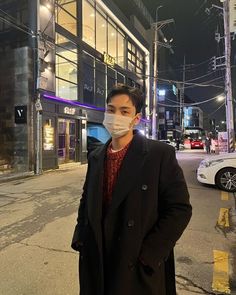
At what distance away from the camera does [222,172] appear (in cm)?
907

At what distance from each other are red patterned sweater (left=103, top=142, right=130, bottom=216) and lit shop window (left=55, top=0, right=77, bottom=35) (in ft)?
52.8

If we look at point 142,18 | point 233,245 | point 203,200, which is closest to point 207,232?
point 233,245

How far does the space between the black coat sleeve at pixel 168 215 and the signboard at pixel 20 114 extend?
13261 millimetres

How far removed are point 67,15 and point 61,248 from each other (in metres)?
16.3

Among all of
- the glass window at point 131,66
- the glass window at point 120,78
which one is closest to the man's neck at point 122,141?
the glass window at point 120,78

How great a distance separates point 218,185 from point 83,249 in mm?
7808

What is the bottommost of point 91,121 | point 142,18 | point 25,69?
point 91,121

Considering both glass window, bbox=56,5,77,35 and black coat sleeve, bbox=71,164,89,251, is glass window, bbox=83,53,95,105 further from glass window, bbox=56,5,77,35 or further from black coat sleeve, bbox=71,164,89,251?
black coat sleeve, bbox=71,164,89,251

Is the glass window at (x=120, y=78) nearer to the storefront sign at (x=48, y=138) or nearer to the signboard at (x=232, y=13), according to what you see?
the storefront sign at (x=48, y=138)

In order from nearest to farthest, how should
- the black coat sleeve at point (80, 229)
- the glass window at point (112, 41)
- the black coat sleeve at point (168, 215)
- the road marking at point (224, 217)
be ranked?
the black coat sleeve at point (168, 215) → the black coat sleeve at point (80, 229) → the road marking at point (224, 217) → the glass window at point (112, 41)

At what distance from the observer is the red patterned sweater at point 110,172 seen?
2.09 meters

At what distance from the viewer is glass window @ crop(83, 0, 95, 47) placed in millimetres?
19906

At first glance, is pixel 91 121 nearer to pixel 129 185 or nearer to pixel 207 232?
pixel 207 232

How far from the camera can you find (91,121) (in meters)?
20.3
